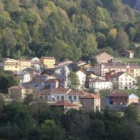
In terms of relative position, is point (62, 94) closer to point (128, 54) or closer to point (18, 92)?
point (18, 92)

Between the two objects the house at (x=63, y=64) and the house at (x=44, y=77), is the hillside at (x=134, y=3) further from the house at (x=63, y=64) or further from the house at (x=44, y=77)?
the house at (x=44, y=77)

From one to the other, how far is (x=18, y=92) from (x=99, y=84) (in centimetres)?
595

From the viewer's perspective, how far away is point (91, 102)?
156ft

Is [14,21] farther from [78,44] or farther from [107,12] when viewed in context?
[107,12]

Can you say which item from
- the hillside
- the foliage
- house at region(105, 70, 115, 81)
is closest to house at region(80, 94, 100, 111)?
the foliage

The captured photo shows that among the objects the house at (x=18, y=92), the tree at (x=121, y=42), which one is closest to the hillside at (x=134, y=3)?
the tree at (x=121, y=42)

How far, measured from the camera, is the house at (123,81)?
54500 millimetres

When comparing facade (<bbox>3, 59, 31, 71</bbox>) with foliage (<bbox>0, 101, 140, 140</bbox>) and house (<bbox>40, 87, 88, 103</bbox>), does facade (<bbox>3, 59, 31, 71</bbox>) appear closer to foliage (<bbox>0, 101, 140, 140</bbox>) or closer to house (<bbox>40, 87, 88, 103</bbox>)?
house (<bbox>40, 87, 88, 103</bbox>)

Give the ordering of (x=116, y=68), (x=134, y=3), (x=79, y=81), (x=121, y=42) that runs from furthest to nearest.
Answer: (x=134, y=3) < (x=121, y=42) < (x=116, y=68) < (x=79, y=81)

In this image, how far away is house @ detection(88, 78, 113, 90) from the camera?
173 ft

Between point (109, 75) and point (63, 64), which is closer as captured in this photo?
point (109, 75)

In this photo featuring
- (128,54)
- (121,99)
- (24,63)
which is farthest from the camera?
(128,54)

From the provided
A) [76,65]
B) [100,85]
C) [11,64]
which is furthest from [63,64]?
[100,85]

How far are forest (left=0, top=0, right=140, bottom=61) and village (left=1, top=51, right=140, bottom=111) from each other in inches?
58.6
